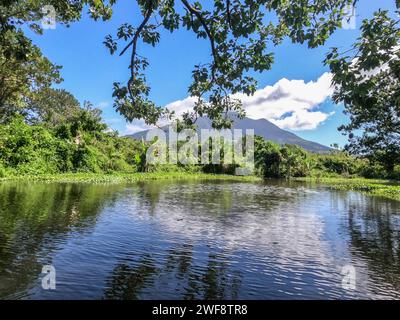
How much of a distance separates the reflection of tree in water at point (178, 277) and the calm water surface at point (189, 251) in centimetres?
2

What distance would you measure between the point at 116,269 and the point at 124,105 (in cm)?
390

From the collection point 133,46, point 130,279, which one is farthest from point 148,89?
point 130,279

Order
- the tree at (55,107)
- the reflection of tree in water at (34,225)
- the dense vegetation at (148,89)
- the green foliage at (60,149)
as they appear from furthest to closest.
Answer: the tree at (55,107) → the green foliage at (60,149) → the reflection of tree in water at (34,225) → the dense vegetation at (148,89)

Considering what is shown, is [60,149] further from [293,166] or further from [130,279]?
[293,166]

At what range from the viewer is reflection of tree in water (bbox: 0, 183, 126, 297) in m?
7.87

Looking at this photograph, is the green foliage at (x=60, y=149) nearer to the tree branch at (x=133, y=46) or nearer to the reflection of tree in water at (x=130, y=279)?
the reflection of tree in water at (x=130, y=279)

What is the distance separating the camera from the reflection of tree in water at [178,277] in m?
7.18

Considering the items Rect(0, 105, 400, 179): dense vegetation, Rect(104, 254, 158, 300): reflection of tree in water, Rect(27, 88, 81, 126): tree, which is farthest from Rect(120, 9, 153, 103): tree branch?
Rect(27, 88, 81, 126): tree

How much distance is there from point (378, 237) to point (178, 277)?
8.64 m

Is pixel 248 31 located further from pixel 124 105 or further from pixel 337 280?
pixel 337 280

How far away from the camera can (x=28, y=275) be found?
7672 millimetres

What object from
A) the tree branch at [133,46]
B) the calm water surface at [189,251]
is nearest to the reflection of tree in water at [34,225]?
the calm water surface at [189,251]

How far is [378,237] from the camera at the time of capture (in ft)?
44.0

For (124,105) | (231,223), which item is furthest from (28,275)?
(231,223)
